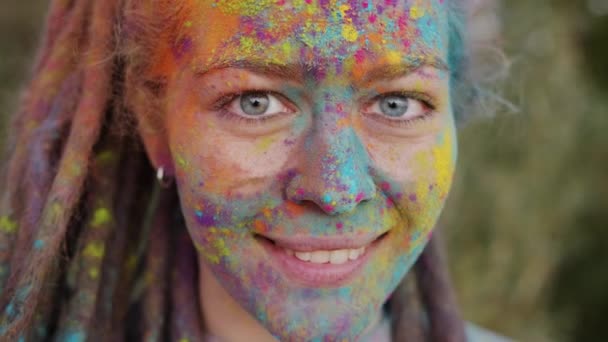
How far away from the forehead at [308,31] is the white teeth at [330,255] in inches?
16.8

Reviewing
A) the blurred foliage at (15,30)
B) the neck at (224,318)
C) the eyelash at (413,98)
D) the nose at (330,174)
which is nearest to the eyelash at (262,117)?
the eyelash at (413,98)

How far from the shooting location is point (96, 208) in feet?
5.95

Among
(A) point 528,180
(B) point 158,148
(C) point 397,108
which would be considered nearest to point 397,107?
(C) point 397,108

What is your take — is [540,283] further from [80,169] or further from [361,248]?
[80,169]

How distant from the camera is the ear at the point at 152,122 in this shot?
1.70 meters

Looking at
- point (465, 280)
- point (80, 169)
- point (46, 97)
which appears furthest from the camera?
point (465, 280)

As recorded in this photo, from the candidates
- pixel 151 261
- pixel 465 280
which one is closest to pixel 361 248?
pixel 151 261

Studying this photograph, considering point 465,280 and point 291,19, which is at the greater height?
point 291,19

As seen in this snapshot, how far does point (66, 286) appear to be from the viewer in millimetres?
1813

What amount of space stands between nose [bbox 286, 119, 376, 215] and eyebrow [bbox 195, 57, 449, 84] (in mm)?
124

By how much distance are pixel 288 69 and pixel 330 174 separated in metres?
0.24

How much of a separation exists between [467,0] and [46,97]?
3.84 ft

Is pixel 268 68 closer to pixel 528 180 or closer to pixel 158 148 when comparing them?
pixel 158 148

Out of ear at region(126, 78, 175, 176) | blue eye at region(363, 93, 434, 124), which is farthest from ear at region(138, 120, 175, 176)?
blue eye at region(363, 93, 434, 124)
